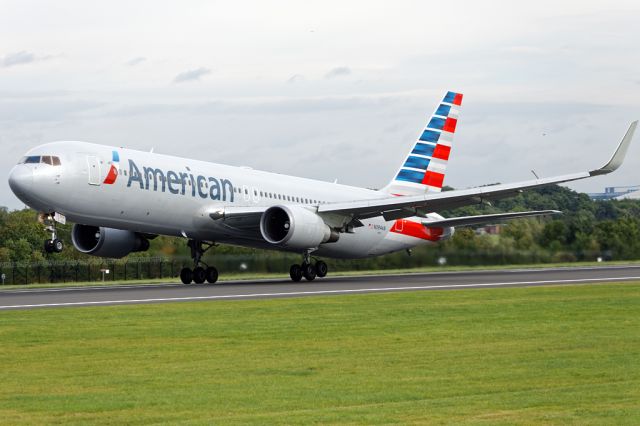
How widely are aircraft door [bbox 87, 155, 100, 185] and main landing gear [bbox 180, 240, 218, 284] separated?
6333 millimetres

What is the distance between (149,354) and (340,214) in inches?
960

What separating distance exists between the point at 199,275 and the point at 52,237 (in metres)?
8.25

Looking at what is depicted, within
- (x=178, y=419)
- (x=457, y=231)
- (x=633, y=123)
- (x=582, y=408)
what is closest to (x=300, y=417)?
(x=178, y=419)

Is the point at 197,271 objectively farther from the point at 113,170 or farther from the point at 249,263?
the point at 113,170

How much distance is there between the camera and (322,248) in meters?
43.6

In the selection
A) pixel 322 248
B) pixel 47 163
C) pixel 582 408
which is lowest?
pixel 582 408

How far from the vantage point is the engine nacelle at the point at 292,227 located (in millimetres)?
38969

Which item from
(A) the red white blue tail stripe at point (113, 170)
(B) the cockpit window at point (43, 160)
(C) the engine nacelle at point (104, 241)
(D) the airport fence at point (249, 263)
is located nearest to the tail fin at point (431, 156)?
(D) the airport fence at point (249, 263)

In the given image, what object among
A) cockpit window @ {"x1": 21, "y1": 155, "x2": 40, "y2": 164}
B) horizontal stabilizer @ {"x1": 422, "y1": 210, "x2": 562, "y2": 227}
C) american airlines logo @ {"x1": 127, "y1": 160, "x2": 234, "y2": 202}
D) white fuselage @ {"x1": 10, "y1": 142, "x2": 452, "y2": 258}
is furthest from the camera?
horizontal stabilizer @ {"x1": 422, "y1": 210, "x2": 562, "y2": 227}

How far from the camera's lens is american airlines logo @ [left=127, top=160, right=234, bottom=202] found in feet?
124

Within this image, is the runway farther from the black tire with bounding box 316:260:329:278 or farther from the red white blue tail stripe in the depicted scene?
the red white blue tail stripe

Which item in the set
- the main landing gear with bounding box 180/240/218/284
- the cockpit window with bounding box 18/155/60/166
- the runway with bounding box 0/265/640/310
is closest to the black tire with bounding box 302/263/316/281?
the runway with bounding box 0/265/640/310

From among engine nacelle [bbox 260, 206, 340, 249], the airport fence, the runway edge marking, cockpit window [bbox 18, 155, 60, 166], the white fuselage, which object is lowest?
the runway edge marking

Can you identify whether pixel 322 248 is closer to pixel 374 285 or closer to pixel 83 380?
pixel 374 285
